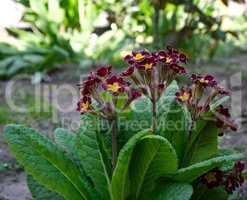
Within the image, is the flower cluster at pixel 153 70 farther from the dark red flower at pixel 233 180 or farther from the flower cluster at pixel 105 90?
the dark red flower at pixel 233 180

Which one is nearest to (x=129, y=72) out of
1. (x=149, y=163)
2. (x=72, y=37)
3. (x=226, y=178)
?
(x=149, y=163)

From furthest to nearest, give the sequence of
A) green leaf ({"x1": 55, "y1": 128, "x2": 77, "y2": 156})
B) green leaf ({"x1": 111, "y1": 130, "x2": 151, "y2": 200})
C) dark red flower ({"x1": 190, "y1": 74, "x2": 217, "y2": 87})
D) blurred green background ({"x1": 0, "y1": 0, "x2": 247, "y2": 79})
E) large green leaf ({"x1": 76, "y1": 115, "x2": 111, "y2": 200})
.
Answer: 1. blurred green background ({"x1": 0, "y1": 0, "x2": 247, "y2": 79})
2. green leaf ({"x1": 55, "y1": 128, "x2": 77, "y2": 156})
3. large green leaf ({"x1": 76, "y1": 115, "x2": 111, "y2": 200})
4. dark red flower ({"x1": 190, "y1": 74, "x2": 217, "y2": 87})
5. green leaf ({"x1": 111, "y1": 130, "x2": 151, "y2": 200})

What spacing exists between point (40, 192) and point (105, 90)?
501 mm

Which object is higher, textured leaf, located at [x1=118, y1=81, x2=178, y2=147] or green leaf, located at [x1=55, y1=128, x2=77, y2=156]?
textured leaf, located at [x1=118, y1=81, x2=178, y2=147]

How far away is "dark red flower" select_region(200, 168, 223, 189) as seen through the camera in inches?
76.1

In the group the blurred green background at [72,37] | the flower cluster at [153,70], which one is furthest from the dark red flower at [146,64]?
the blurred green background at [72,37]

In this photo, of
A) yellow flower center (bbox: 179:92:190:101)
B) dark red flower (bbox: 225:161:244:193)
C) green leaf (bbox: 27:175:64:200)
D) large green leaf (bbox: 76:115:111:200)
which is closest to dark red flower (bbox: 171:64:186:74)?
yellow flower center (bbox: 179:92:190:101)

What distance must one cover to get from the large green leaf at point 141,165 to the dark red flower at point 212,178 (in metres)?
0.15

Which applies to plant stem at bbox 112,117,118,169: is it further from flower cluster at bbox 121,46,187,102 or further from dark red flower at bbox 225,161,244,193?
dark red flower at bbox 225,161,244,193

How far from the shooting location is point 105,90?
177cm

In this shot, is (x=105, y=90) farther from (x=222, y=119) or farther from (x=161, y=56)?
(x=222, y=119)

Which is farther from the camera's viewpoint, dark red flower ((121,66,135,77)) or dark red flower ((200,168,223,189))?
dark red flower ((200,168,223,189))

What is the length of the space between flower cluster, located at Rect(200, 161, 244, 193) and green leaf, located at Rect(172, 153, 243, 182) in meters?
0.06

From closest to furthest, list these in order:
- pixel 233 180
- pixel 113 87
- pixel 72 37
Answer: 1. pixel 113 87
2. pixel 233 180
3. pixel 72 37
